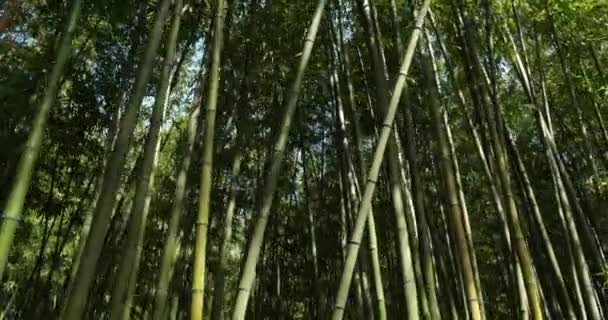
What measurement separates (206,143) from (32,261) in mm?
6713

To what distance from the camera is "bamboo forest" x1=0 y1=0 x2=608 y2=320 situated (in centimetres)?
225

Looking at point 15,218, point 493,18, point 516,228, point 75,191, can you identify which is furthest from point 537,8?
point 75,191

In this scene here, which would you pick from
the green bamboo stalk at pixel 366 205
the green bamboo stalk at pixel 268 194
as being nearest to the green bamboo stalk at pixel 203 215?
the green bamboo stalk at pixel 268 194

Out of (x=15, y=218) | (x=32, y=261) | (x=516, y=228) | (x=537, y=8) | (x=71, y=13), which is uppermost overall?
(x=537, y=8)

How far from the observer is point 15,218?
173 centimetres

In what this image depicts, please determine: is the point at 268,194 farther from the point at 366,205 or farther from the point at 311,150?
the point at 311,150

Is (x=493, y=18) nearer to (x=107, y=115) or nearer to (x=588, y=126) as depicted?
(x=588, y=126)

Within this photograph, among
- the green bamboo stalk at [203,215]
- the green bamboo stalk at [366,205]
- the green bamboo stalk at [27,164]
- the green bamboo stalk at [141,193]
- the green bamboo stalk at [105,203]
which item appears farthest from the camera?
the green bamboo stalk at [141,193]

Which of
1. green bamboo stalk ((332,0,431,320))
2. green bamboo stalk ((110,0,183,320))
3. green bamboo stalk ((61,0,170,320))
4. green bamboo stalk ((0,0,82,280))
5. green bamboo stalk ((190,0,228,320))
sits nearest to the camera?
green bamboo stalk ((0,0,82,280))

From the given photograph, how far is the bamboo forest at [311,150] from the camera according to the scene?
7.37 feet

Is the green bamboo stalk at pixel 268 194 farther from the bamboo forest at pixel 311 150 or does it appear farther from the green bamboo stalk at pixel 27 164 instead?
the green bamboo stalk at pixel 27 164

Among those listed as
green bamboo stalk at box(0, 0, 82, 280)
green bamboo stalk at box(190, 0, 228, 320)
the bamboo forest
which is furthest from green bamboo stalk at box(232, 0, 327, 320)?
green bamboo stalk at box(0, 0, 82, 280)

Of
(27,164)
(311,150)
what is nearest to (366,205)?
(27,164)

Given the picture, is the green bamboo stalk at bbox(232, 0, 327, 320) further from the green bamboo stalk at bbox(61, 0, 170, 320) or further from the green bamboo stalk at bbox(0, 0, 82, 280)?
the green bamboo stalk at bbox(0, 0, 82, 280)
